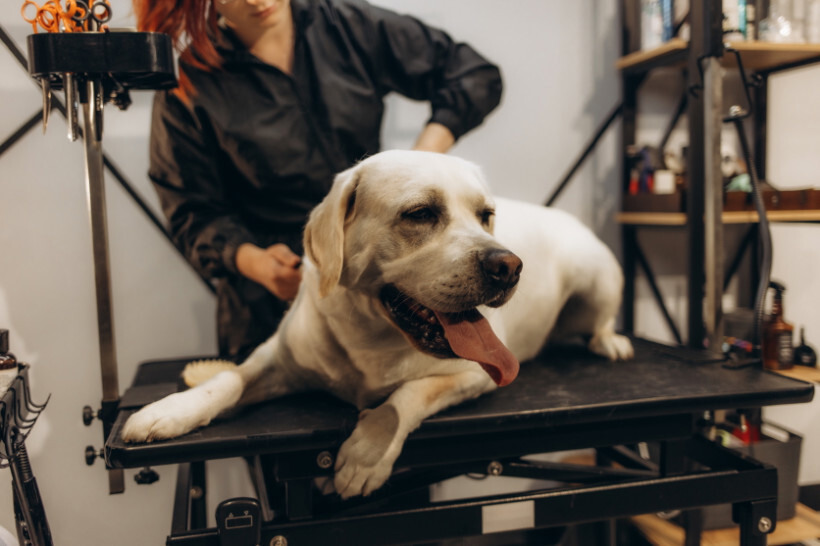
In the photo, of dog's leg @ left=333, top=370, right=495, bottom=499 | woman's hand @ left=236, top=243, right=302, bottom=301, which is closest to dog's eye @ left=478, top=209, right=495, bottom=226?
dog's leg @ left=333, top=370, right=495, bottom=499

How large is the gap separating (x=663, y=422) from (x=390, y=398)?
52 centimetres

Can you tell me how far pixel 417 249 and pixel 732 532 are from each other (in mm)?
1518

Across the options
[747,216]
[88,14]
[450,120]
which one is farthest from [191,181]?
[747,216]

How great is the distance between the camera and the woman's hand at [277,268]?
51.2 inches

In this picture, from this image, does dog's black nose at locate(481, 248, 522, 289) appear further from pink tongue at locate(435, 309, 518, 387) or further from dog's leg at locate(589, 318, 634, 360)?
dog's leg at locate(589, 318, 634, 360)

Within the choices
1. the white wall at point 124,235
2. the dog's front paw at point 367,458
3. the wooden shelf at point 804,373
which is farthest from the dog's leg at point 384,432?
the wooden shelf at point 804,373

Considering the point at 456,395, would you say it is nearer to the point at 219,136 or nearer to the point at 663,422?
the point at 663,422

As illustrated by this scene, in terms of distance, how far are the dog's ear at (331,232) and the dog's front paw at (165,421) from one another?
0.26 meters

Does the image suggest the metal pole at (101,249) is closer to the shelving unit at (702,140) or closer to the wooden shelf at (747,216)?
the shelving unit at (702,140)

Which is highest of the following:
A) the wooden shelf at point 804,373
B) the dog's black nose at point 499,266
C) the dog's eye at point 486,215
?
the dog's eye at point 486,215

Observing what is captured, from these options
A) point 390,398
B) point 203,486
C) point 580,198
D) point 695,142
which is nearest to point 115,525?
point 203,486

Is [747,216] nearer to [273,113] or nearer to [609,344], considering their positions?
[609,344]

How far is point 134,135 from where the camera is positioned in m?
1.85

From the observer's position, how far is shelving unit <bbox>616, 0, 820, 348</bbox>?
66.5 inches
